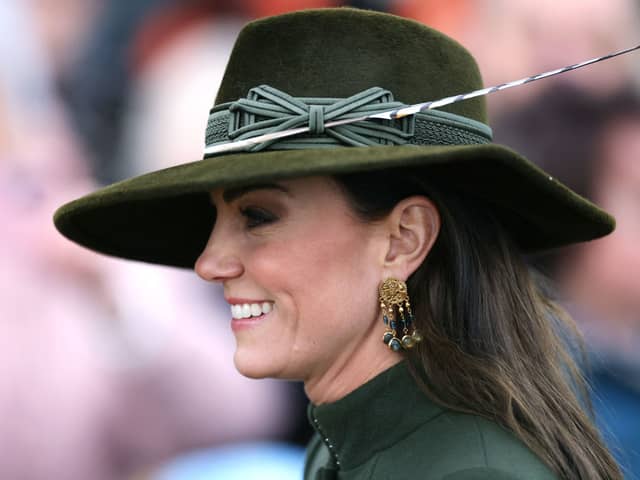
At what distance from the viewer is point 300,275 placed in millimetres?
1856

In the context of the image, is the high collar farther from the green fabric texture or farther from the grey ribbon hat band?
the grey ribbon hat band

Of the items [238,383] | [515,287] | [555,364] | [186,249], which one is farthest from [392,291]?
[238,383]

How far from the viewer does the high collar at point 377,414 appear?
6.07 ft

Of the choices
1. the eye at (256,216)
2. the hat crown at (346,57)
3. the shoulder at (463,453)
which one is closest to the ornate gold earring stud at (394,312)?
the shoulder at (463,453)

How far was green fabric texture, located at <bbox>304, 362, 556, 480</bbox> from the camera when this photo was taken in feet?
5.50

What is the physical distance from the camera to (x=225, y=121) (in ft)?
6.26

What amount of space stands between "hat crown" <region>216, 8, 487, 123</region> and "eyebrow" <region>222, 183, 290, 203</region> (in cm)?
20

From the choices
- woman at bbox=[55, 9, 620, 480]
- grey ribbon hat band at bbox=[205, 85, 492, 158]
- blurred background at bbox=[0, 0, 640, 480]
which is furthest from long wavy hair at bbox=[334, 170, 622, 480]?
blurred background at bbox=[0, 0, 640, 480]

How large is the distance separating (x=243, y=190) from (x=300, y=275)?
23 centimetres

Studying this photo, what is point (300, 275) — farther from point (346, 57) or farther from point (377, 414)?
point (346, 57)

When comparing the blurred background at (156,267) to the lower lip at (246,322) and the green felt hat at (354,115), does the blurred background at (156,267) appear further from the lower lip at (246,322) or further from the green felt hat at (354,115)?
the lower lip at (246,322)

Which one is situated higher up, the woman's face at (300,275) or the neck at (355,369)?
the woman's face at (300,275)

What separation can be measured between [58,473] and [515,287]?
2168 mm

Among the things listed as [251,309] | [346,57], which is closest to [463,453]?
[251,309]
